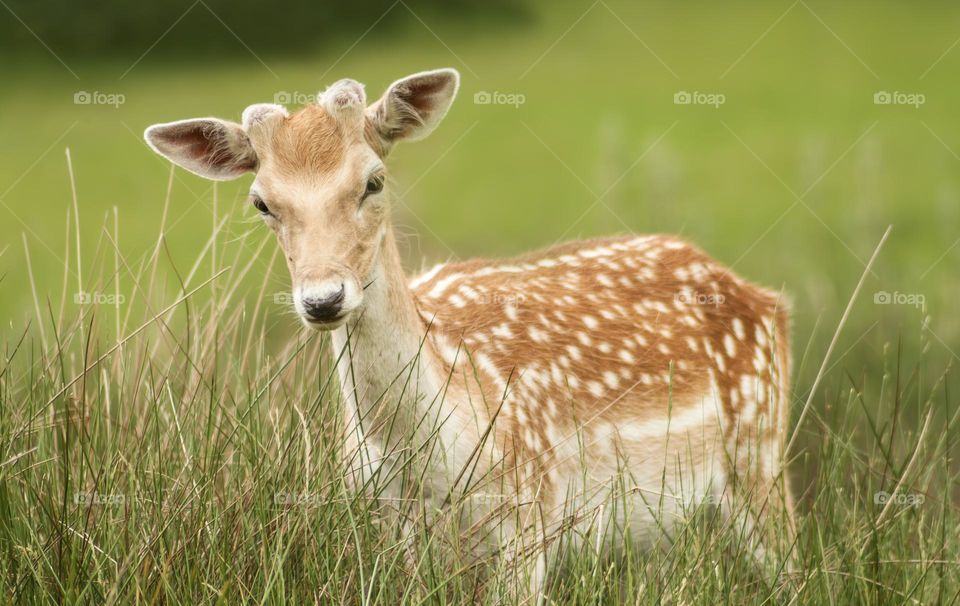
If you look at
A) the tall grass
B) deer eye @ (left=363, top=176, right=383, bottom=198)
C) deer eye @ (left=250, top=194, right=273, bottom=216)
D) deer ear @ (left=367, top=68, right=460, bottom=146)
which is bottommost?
the tall grass

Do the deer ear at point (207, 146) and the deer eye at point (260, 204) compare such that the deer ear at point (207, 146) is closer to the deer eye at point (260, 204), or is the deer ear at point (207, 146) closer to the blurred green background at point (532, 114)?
the deer eye at point (260, 204)

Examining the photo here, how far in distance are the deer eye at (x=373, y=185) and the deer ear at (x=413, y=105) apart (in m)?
0.25

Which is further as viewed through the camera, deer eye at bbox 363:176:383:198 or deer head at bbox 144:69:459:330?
deer eye at bbox 363:176:383:198

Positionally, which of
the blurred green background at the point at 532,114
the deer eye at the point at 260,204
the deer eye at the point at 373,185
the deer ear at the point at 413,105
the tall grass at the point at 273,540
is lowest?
the tall grass at the point at 273,540

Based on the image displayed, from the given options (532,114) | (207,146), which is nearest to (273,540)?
(207,146)

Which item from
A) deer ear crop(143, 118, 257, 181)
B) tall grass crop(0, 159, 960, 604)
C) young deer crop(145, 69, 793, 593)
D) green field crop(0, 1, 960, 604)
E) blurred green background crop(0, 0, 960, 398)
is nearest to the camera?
tall grass crop(0, 159, 960, 604)

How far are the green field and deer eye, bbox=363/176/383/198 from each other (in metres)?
0.33

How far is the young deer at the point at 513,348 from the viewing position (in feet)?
11.0

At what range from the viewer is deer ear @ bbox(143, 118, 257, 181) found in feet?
12.0

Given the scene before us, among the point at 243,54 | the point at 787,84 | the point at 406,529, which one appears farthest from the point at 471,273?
the point at 787,84

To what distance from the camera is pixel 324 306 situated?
310 centimetres

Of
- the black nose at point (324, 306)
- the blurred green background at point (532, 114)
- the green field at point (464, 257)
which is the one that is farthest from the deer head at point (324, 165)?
the blurred green background at point (532, 114)

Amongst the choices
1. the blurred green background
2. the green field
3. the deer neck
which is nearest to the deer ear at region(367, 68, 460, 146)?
the green field

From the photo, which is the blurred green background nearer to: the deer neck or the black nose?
the deer neck
